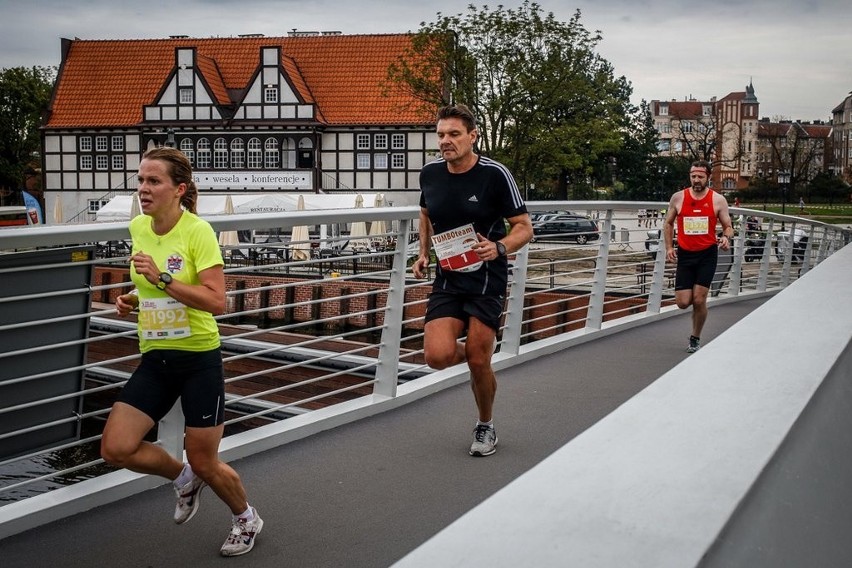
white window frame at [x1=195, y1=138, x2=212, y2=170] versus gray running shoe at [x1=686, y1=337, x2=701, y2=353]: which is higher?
white window frame at [x1=195, y1=138, x2=212, y2=170]

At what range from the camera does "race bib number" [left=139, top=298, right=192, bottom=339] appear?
4109 mm

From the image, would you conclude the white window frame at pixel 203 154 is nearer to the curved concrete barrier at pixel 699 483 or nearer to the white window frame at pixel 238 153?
the white window frame at pixel 238 153

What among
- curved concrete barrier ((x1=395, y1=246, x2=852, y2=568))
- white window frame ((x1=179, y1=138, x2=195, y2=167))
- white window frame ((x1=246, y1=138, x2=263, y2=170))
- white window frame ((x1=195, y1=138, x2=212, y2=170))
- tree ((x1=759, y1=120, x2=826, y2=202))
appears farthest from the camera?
tree ((x1=759, y1=120, x2=826, y2=202))

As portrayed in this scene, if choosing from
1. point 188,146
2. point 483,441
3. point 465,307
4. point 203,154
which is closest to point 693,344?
point 483,441

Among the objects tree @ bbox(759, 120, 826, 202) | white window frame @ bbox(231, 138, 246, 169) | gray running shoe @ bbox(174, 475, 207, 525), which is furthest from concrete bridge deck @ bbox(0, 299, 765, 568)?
tree @ bbox(759, 120, 826, 202)

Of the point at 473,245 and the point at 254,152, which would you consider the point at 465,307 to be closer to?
the point at 473,245

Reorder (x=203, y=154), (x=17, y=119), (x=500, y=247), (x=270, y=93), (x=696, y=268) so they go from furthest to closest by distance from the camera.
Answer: (x=17, y=119)
(x=203, y=154)
(x=270, y=93)
(x=696, y=268)
(x=500, y=247)

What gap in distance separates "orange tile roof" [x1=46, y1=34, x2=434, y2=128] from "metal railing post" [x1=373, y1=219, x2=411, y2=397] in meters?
49.0

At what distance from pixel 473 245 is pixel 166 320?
217cm

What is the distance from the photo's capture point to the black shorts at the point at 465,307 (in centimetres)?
604

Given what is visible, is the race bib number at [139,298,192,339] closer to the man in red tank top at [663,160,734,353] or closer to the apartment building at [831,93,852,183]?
the man in red tank top at [663,160,734,353]

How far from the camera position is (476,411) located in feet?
24.2

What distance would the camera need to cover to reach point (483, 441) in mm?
6129

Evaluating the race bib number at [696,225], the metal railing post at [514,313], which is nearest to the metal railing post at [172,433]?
the metal railing post at [514,313]
